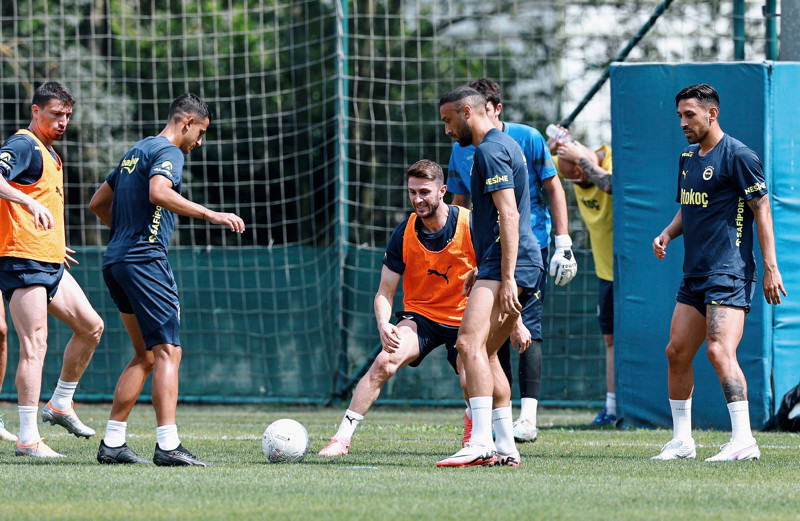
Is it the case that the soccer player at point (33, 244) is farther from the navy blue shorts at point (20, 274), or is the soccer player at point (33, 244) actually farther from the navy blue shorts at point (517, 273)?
the navy blue shorts at point (517, 273)

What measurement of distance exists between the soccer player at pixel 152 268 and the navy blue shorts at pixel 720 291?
112 inches

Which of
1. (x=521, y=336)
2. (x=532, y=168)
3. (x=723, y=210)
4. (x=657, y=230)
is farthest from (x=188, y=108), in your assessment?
(x=657, y=230)

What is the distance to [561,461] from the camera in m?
6.50

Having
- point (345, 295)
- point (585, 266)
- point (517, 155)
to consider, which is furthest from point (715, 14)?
point (517, 155)

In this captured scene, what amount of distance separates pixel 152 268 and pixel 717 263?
332 cm

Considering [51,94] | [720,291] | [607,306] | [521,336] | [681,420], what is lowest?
[681,420]

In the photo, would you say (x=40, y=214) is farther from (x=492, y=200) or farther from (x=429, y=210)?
(x=492, y=200)

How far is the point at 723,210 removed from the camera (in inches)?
265

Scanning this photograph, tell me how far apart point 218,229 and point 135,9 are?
5000mm

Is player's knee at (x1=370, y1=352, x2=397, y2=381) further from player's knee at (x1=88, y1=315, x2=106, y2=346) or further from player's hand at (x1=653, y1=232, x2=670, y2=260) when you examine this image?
player's knee at (x1=88, y1=315, x2=106, y2=346)

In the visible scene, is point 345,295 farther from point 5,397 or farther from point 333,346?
point 5,397

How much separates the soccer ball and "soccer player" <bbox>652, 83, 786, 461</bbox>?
2147mm

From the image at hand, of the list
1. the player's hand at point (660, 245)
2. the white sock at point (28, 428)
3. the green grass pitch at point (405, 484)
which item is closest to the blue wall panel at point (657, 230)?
the green grass pitch at point (405, 484)

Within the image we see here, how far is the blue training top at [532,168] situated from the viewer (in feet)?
26.2
